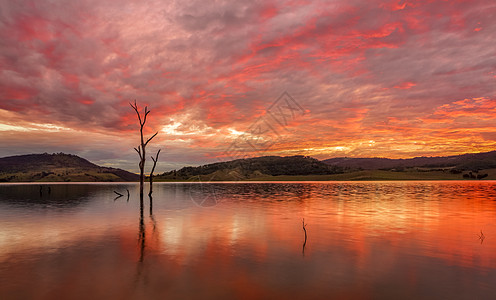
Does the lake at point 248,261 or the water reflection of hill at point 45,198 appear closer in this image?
the lake at point 248,261

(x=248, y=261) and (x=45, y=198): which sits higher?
(x=45, y=198)

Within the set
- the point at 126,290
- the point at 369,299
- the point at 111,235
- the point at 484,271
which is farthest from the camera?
the point at 111,235

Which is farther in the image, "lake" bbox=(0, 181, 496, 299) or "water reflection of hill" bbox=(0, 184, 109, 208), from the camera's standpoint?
"water reflection of hill" bbox=(0, 184, 109, 208)

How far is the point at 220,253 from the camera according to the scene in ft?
56.4

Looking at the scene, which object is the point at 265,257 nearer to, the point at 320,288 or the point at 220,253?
the point at 220,253

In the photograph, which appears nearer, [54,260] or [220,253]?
[54,260]

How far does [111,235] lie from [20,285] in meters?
11.2

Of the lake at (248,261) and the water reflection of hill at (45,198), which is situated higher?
the water reflection of hill at (45,198)

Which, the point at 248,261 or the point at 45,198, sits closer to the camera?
the point at 248,261

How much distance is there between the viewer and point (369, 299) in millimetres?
10570

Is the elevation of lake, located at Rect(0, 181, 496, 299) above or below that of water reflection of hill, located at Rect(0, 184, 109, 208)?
below

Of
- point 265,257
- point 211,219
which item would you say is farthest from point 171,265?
point 211,219

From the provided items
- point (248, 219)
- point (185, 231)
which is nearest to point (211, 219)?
point (248, 219)

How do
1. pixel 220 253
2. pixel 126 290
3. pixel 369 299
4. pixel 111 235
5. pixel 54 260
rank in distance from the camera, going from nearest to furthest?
pixel 369 299
pixel 126 290
pixel 54 260
pixel 220 253
pixel 111 235
